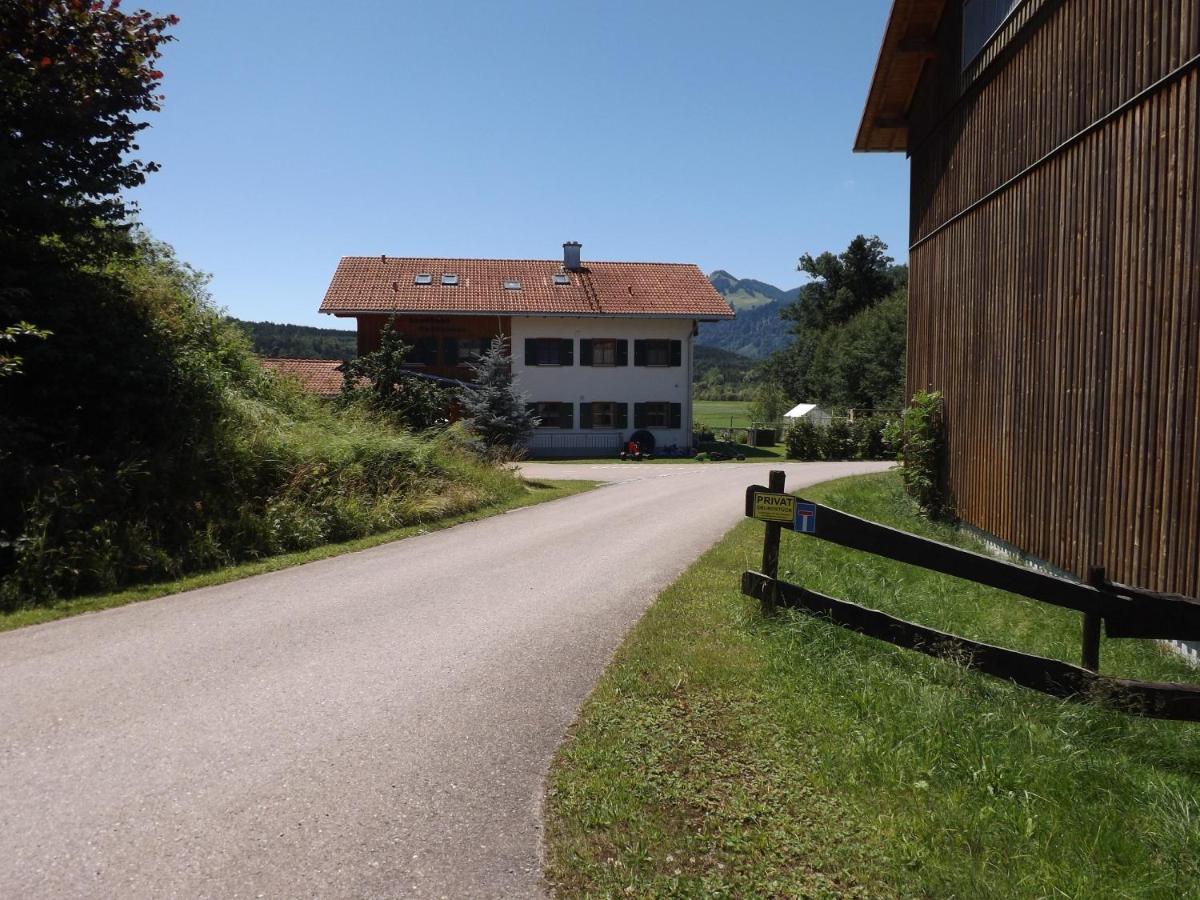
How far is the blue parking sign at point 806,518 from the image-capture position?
612 centimetres

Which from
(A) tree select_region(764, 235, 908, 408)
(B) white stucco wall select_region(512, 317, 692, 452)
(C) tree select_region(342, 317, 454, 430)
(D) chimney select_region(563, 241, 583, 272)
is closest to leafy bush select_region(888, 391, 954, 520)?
(C) tree select_region(342, 317, 454, 430)

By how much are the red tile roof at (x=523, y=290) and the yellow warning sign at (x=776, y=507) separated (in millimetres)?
29206

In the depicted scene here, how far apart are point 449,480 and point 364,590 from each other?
6730mm

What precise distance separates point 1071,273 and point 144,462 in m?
10.7

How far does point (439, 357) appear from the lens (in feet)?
113

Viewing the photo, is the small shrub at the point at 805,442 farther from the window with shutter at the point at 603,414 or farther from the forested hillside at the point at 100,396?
the forested hillside at the point at 100,396

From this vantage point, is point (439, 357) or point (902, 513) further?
point (439, 357)

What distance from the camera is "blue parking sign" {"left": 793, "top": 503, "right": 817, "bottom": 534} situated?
6.12 meters

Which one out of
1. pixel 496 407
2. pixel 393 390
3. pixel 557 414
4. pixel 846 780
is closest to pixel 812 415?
pixel 557 414

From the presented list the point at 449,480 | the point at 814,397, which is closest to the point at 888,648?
the point at 449,480

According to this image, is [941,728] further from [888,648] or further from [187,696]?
[187,696]

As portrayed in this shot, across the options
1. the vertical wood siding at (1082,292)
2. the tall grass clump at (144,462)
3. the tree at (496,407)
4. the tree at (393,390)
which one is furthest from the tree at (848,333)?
the tall grass clump at (144,462)

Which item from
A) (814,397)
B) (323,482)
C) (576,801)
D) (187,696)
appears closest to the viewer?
(576,801)

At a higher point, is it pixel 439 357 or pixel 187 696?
pixel 439 357
